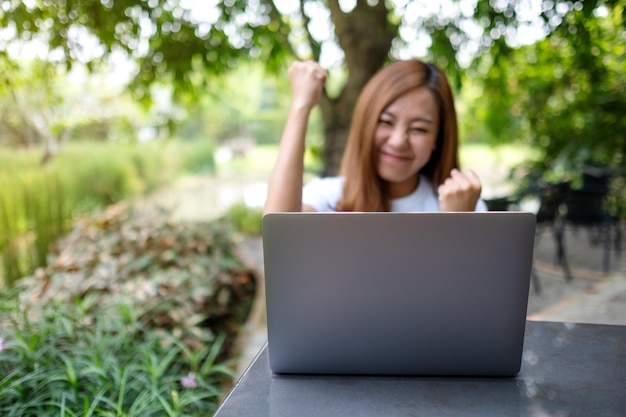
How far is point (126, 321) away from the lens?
7.33 ft

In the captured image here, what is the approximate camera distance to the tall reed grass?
3537 mm

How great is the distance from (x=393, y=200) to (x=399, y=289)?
38.1 inches

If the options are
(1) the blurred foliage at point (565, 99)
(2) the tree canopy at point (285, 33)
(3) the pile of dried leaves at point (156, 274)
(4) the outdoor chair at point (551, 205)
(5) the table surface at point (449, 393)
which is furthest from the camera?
(4) the outdoor chair at point (551, 205)

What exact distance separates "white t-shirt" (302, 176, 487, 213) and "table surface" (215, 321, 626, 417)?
2.71 feet

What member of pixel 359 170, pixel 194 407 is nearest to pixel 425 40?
pixel 359 170

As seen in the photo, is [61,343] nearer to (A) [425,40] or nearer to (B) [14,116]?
(A) [425,40]

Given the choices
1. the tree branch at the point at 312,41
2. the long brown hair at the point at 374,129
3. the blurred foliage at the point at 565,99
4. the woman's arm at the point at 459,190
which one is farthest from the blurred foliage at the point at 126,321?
the blurred foliage at the point at 565,99

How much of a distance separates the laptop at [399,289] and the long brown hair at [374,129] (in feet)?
2.74

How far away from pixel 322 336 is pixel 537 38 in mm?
2468

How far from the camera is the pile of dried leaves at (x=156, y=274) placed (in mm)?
2510

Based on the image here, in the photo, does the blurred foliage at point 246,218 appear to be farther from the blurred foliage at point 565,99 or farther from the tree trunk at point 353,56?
the tree trunk at point 353,56

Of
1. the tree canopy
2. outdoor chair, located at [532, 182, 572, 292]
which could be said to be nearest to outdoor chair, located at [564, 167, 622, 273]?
outdoor chair, located at [532, 182, 572, 292]

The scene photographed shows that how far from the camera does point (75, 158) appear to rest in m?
6.86

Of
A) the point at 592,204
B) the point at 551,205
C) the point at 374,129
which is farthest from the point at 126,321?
the point at 592,204
